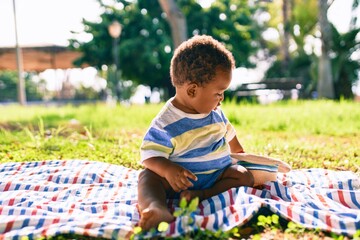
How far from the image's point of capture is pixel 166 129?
2.22 m

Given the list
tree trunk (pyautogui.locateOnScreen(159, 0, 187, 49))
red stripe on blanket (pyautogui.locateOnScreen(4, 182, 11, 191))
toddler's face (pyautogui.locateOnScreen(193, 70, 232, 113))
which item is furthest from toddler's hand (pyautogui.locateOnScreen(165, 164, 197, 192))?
tree trunk (pyautogui.locateOnScreen(159, 0, 187, 49))

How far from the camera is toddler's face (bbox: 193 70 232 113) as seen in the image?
2.17 m

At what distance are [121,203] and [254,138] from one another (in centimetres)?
271

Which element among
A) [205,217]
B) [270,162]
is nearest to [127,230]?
[205,217]

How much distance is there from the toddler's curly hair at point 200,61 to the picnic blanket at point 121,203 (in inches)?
25.6

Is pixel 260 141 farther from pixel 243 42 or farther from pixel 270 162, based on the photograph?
Result: pixel 243 42

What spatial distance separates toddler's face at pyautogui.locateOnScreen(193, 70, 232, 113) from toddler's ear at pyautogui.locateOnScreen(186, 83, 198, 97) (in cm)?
2

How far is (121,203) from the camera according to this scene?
89.6 inches

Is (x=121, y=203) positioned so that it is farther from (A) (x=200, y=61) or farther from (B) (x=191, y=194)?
(A) (x=200, y=61)

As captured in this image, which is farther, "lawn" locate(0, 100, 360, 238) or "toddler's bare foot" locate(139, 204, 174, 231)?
"lawn" locate(0, 100, 360, 238)

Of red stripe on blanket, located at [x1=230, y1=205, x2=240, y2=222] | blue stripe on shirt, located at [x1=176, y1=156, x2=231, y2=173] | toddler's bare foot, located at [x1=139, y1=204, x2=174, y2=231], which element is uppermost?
blue stripe on shirt, located at [x1=176, y1=156, x2=231, y2=173]

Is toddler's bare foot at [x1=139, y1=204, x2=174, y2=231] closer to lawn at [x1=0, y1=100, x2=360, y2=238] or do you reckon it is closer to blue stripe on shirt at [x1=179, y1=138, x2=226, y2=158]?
blue stripe on shirt at [x1=179, y1=138, x2=226, y2=158]

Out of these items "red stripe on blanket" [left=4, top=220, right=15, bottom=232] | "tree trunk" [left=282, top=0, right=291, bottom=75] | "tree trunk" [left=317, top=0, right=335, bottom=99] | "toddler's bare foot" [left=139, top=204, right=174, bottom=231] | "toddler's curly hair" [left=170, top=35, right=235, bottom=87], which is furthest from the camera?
"tree trunk" [left=282, top=0, right=291, bottom=75]

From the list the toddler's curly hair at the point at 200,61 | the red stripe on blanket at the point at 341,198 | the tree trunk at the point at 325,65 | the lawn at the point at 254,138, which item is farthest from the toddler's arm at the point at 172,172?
the tree trunk at the point at 325,65
